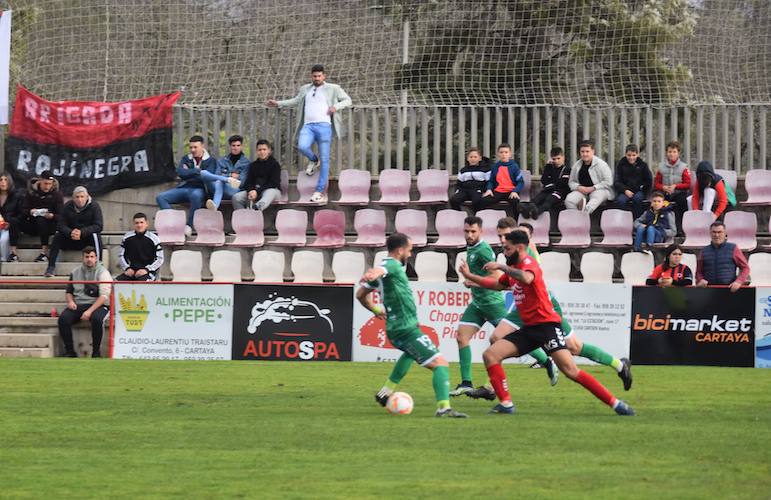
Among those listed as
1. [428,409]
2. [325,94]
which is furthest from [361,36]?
[428,409]

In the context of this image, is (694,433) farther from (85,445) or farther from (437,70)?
(437,70)

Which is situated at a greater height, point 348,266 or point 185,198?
point 185,198

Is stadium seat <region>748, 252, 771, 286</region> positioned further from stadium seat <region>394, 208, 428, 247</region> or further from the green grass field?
stadium seat <region>394, 208, 428, 247</region>

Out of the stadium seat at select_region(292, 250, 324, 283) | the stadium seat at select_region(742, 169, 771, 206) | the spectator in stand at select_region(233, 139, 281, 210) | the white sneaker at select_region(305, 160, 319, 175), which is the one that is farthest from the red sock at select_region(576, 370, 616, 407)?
the white sneaker at select_region(305, 160, 319, 175)

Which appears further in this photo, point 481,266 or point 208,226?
point 208,226

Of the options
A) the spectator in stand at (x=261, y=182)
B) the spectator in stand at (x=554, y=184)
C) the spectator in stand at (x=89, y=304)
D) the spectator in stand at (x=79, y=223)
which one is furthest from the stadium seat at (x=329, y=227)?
the spectator in stand at (x=89, y=304)

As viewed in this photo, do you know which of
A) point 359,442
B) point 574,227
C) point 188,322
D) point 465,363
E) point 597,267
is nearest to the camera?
point 359,442

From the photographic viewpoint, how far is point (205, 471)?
865 centimetres

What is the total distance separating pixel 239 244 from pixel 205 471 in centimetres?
1431

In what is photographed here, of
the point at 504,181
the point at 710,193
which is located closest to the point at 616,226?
the point at 710,193

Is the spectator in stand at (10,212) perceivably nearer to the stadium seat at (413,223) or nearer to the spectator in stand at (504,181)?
the stadium seat at (413,223)

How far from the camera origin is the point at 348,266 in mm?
21469

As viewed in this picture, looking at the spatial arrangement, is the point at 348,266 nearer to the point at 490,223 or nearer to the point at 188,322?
the point at 490,223

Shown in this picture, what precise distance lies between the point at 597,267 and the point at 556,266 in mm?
769
